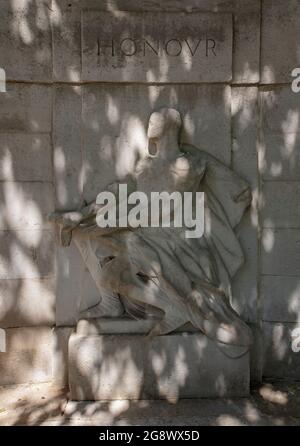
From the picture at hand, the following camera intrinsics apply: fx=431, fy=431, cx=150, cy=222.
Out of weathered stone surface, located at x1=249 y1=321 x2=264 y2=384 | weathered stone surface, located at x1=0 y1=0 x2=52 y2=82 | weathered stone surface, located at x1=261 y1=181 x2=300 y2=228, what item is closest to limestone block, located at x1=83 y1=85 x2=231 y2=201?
weathered stone surface, located at x1=0 y1=0 x2=52 y2=82

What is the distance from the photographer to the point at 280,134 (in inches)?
166

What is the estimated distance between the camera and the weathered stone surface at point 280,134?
13.8 ft

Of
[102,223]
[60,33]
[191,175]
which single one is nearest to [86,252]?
[102,223]

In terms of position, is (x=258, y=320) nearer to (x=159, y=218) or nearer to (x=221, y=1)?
(x=159, y=218)

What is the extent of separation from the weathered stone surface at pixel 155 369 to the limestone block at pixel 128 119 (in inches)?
57.6

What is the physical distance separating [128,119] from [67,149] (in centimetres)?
65

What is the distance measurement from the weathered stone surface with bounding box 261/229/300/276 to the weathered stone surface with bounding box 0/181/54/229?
7.12ft

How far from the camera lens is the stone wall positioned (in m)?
4.08

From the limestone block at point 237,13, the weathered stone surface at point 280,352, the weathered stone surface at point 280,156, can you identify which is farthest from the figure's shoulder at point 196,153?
the weathered stone surface at point 280,352

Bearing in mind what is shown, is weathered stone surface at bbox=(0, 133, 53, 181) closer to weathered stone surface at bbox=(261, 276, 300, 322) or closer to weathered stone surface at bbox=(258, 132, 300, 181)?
weathered stone surface at bbox=(258, 132, 300, 181)

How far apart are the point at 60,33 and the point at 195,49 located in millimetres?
1276

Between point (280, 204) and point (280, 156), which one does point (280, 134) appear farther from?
point (280, 204)

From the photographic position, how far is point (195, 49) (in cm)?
405

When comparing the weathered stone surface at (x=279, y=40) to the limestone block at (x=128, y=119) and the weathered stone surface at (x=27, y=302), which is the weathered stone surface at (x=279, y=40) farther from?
the weathered stone surface at (x=27, y=302)
